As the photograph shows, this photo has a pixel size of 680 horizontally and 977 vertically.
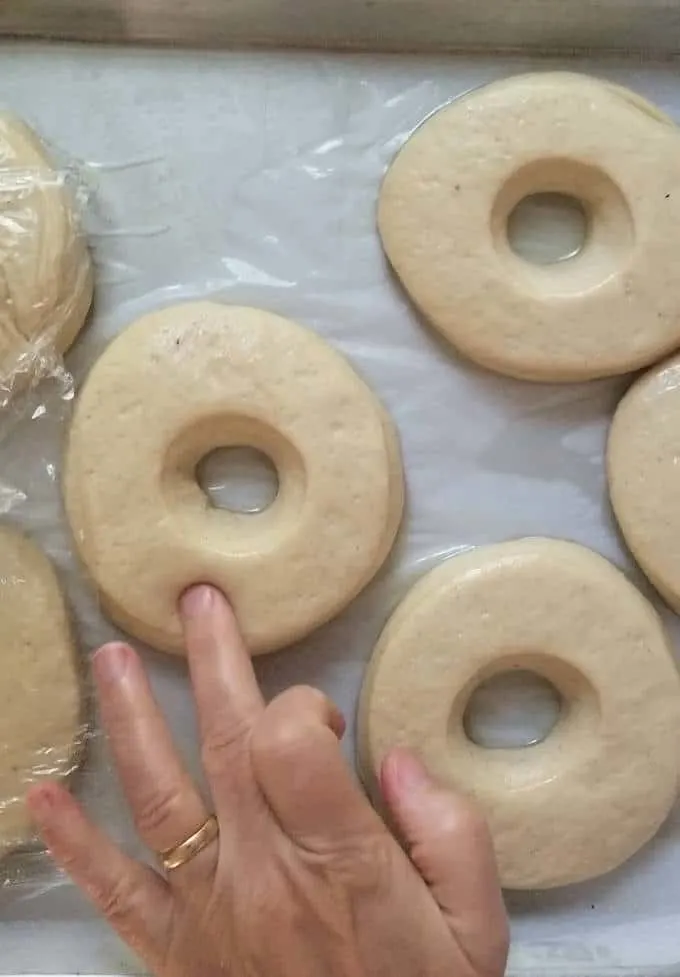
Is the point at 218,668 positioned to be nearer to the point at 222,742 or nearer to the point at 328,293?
the point at 222,742

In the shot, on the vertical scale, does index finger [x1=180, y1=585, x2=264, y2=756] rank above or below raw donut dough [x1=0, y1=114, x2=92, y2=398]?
below

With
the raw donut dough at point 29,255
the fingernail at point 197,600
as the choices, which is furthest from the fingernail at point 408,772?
the raw donut dough at point 29,255

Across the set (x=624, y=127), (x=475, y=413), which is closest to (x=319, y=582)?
(x=475, y=413)

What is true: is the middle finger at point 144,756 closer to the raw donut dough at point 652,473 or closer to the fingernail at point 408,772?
the fingernail at point 408,772

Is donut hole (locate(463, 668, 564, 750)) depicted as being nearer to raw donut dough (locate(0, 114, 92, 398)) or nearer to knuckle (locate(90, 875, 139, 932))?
knuckle (locate(90, 875, 139, 932))

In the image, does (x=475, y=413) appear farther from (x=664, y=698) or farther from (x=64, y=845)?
(x=64, y=845)

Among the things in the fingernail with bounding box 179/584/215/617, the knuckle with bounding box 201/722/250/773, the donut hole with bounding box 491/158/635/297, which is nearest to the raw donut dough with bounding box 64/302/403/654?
the fingernail with bounding box 179/584/215/617
